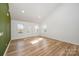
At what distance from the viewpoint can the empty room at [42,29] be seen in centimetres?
190

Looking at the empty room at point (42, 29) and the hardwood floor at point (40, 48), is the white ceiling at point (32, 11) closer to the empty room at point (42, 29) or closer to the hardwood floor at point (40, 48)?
the empty room at point (42, 29)

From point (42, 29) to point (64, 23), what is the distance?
486 mm

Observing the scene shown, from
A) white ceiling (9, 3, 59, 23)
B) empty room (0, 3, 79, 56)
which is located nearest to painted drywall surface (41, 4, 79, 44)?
empty room (0, 3, 79, 56)

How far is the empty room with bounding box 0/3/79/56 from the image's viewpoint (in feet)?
6.22

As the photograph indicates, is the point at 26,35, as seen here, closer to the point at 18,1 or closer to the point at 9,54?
the point at 9,54

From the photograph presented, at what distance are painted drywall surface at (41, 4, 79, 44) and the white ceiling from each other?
0.12 meters

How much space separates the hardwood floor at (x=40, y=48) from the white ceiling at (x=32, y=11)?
46 cm

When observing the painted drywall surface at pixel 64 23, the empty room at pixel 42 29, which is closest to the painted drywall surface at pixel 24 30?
the empty room at pixel 42 29

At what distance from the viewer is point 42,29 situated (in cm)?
200

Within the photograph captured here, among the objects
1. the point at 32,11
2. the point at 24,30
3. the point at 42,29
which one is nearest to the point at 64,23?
the point at 42,29

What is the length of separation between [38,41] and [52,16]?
0.62 meters

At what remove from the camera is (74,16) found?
6.16ft

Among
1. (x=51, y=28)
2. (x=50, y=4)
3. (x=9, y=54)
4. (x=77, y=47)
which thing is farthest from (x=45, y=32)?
(x=9, y=54)

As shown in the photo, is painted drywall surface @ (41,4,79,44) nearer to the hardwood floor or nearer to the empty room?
the empty room
